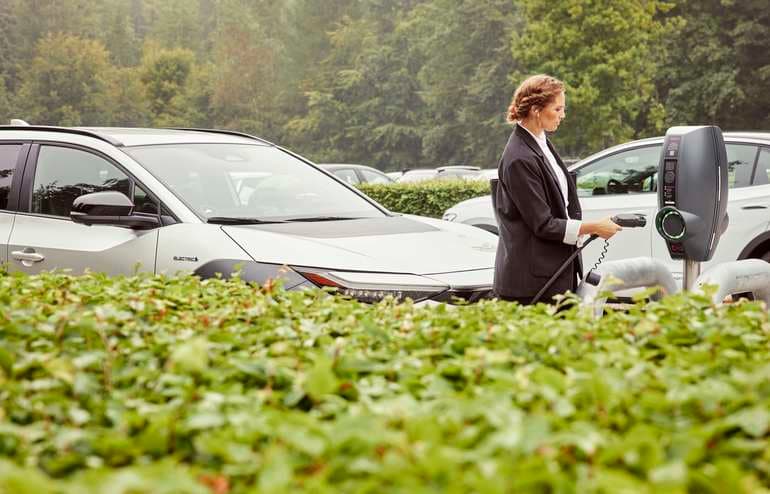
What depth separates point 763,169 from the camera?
909 centimetres

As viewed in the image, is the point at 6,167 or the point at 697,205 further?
the point at 6,167

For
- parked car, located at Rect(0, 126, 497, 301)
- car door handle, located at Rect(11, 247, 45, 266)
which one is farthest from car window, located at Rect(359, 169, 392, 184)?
car door handle, located at Rect(11, 247, 45, 266)

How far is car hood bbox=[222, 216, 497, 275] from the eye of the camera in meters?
5.50

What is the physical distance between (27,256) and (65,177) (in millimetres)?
607

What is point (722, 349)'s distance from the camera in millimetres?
2564

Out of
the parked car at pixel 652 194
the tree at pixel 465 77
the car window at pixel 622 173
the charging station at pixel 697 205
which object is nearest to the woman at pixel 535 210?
the charging station at pixel 697 205

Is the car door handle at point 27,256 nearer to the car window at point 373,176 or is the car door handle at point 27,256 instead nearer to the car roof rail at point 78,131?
the car roof rail at point 78,131

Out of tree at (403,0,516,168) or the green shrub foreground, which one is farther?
tree at (403,0,516,168)

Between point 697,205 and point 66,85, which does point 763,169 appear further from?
point 66,85

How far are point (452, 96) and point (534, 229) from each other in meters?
51.5

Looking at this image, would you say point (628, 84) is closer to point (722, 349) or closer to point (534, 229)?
point (534, 229)

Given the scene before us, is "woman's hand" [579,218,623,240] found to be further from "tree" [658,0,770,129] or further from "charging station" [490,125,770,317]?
"tree" [658,0,770,129]

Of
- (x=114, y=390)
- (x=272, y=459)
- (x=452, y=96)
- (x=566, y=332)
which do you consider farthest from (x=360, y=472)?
(x=452, y=96)

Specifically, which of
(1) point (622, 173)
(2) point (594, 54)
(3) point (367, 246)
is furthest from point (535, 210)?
(2) point (594, 54)
